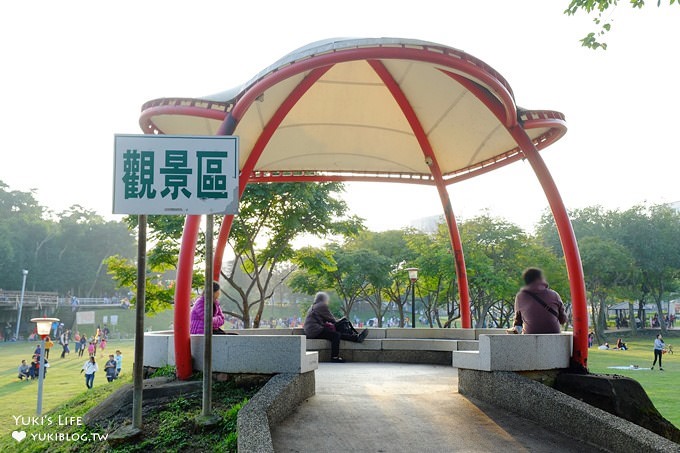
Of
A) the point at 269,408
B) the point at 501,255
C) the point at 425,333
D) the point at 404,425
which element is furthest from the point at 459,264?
the point at 501,255

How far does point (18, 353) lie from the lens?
4506 cm

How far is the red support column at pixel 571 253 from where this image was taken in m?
8.64

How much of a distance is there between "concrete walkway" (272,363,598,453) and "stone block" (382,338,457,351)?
368 centimetres

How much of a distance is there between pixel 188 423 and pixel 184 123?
23.3ft

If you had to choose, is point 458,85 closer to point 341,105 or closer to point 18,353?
point 341,105

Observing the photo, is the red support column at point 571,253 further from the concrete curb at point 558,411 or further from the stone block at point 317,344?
the stone block at point 317,344

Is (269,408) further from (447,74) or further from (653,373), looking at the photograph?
(653,373)

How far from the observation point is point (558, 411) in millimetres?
6531

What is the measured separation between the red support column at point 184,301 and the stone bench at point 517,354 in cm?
382

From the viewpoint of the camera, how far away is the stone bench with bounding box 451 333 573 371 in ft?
25.0

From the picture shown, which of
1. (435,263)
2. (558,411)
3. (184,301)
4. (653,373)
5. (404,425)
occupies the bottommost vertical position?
(653,373)

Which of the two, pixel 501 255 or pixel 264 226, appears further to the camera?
pixel 501 255

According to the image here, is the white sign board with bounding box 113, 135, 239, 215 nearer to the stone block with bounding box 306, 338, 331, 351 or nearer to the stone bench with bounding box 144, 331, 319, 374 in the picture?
the stone bench with bounding box 144, 331, 319, 374

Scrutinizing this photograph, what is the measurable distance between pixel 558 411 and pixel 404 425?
1734 millimetres
